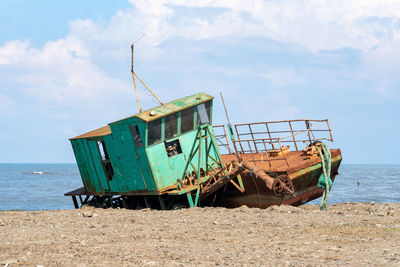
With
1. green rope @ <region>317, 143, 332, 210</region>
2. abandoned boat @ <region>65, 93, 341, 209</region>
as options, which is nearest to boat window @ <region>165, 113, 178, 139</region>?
abandoned boat @ <region>65, 93, 341, 209</region>

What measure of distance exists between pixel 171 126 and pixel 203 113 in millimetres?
1450

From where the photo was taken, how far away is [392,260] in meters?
8.18

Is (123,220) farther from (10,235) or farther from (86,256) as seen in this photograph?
(86,256)

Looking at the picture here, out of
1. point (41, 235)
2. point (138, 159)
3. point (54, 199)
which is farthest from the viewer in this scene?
point (54, 199)

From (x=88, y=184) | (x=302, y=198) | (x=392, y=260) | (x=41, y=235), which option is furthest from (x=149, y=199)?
(x=392, y=260)

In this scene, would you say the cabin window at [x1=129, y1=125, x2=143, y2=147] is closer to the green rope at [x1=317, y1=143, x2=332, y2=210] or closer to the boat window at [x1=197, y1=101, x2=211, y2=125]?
the boat window at [x1=197, y1=101, x2=211, y2=125]

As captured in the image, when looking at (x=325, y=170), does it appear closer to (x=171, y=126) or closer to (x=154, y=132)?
(x=171, y=126)

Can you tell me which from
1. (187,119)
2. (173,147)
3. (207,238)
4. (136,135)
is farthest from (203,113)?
(207,238)

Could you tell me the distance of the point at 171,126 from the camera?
16453 millimetres

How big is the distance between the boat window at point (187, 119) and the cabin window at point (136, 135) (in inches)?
64.7

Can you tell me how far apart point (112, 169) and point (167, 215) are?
421 centimetres

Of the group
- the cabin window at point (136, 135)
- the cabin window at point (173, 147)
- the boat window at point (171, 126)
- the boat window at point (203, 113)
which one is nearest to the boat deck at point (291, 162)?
the boat window at point (203, 113)

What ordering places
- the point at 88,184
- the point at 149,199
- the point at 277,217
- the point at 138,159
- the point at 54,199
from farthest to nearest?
1. the point at 54,199
2. the point at 88,184
3. the point at 149,199
4. the point at 138,159
5. the point at 277,217

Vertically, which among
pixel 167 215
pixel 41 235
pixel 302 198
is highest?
pixel 41 235
